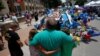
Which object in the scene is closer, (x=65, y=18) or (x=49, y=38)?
(x=49, y=38)

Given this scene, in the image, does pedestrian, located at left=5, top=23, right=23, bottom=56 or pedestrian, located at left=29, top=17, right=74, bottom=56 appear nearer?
pedestrian, located at left=29, top=17, right=74, bottom=56

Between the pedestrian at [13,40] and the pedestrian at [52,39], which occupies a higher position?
the pedestrian at [52,39]

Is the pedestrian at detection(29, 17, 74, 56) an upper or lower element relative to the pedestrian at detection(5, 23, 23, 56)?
upper

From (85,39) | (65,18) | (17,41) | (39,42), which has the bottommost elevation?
(85,39)

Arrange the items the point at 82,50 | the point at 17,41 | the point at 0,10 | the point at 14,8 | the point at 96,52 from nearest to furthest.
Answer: the point at 17,41, the point at 96,52, the point at 82,50, the point at 0,10, the point at 14,8

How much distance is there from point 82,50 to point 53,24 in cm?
653

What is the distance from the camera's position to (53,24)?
3.82 metres

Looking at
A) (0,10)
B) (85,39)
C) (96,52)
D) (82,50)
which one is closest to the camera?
(96,52)

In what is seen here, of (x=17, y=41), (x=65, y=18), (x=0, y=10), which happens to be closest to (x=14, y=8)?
(x=0, y=10)

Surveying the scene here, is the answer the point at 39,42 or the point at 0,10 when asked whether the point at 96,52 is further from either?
the point at 0,10

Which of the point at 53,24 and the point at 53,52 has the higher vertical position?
the point at 53,24

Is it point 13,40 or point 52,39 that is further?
point 13,40

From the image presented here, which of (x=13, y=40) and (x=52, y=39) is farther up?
(x=52, y=39)

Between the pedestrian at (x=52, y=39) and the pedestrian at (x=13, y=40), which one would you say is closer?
the pedestrian at (x=52, y=39)
